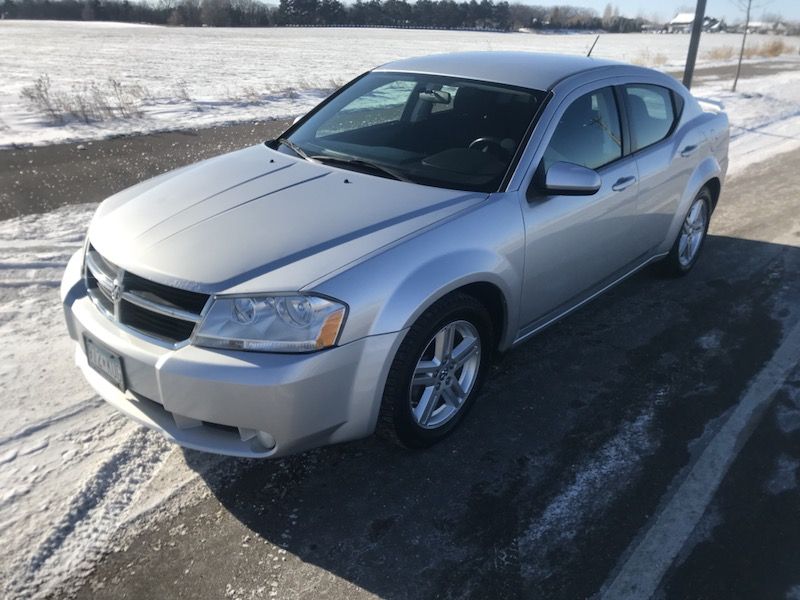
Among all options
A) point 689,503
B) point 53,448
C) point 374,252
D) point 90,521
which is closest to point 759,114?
point 689,503

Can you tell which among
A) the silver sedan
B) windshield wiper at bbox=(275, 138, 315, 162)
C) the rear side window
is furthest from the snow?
windshield wiper at bbox=(275, 138, 315, 162)

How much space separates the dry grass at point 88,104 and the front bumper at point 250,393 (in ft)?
28.6

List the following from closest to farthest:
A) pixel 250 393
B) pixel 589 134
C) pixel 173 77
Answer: pixel 250 393 < pixel 589 134 < pixel 173 77

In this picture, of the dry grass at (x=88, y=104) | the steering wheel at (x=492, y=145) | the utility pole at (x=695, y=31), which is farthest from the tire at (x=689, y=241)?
the dry grass at (x=88, y=104)

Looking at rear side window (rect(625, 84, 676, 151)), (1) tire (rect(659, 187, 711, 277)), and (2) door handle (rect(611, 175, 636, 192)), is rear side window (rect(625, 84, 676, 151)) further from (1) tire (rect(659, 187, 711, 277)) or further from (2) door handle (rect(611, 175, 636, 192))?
(1) tire (rect(659, 187, 711, 277))

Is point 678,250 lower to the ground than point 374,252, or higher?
lower

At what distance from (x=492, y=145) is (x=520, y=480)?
1709 millimetres

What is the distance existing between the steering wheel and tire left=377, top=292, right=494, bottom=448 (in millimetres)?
843

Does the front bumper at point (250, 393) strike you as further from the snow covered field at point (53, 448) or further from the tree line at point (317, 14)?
the tree line at point (317, 14)

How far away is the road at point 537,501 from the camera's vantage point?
98.9 inches

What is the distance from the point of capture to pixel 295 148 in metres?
3.99

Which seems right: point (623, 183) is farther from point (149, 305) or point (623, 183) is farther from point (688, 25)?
point (688, 25)

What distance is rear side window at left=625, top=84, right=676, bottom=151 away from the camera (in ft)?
14.2

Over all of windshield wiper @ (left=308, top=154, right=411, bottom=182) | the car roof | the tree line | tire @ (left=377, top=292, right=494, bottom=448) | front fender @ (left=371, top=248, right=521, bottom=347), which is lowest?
tire @ (left=377, top=292, right=494, bottom=448)
